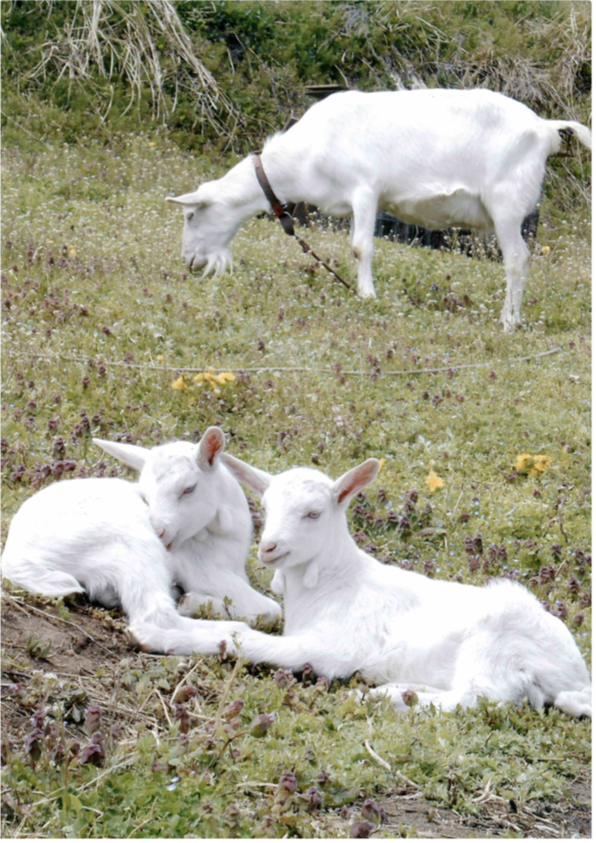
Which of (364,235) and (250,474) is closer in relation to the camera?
(250,474)

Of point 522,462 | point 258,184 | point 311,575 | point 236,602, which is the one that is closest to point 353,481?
point 311,575

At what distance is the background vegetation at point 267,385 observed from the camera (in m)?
3.44

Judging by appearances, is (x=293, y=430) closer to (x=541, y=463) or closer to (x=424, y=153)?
(x=541, y=463)

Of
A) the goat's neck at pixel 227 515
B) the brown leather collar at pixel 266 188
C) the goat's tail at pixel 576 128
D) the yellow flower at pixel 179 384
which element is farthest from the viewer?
the brown leather collar at pixel 266 188

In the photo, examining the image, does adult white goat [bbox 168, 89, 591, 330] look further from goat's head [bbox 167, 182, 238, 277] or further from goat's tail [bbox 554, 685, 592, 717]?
goat's tail [bbox 554, 685, 592, 717]

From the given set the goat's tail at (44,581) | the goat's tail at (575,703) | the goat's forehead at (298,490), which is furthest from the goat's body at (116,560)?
the goat's tail at (575,703)

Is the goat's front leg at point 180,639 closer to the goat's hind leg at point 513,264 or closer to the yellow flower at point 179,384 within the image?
the yellow flower at point 179,384

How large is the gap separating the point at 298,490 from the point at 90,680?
3.95 feet

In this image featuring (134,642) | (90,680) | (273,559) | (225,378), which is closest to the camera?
(90,680)

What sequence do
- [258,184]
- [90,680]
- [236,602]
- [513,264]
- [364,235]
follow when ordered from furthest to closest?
[258,184] → [364,235] → [513,264] → [236,602] → [90,680]

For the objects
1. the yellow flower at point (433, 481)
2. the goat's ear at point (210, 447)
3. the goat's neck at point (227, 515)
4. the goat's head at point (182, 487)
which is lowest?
the yellow flower at point (433, 481)

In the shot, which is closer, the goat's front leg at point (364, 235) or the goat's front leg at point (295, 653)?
the goat's front leg at point (295, 653)

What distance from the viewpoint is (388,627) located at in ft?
14.8

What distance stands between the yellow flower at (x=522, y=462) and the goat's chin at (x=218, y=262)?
203 inches
